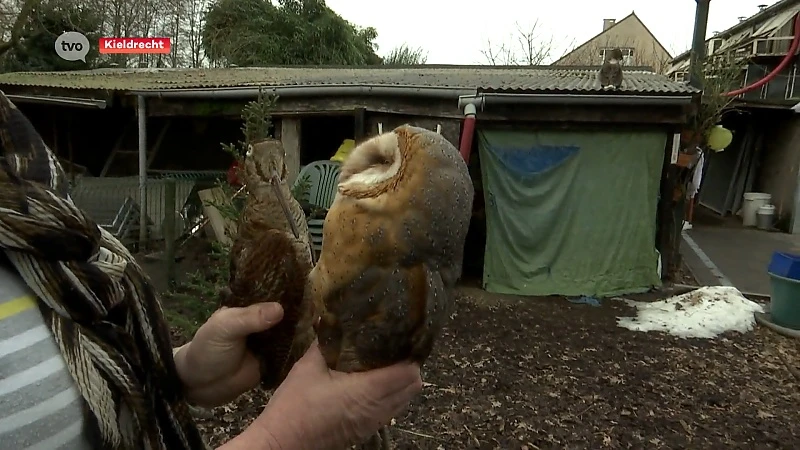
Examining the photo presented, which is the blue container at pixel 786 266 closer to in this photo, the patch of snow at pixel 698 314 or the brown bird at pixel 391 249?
the patch of snow at pixel 698 314

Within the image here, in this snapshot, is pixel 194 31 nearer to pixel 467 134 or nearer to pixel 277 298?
pixel 467 134

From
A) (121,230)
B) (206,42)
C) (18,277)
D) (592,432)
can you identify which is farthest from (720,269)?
(206,42)

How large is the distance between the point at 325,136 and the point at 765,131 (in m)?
13.3

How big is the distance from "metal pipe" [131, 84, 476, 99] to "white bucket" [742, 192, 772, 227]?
37.7 ft

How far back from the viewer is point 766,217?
1630 cm

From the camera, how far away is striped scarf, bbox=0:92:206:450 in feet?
3.71

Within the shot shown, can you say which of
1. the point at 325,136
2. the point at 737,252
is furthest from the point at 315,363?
the point at 737,252

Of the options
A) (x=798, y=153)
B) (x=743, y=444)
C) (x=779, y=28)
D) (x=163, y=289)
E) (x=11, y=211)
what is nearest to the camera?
(x=11, y=211)

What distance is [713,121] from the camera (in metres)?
10.7

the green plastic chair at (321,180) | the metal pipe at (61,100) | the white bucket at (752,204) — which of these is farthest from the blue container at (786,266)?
the metal pipe at (61,100)

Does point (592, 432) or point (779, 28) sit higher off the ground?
point (779, 28)

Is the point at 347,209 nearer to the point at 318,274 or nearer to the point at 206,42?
the point at 318,274

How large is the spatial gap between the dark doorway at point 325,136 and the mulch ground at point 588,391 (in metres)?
5.00

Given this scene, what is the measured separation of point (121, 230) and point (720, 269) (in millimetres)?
10426
